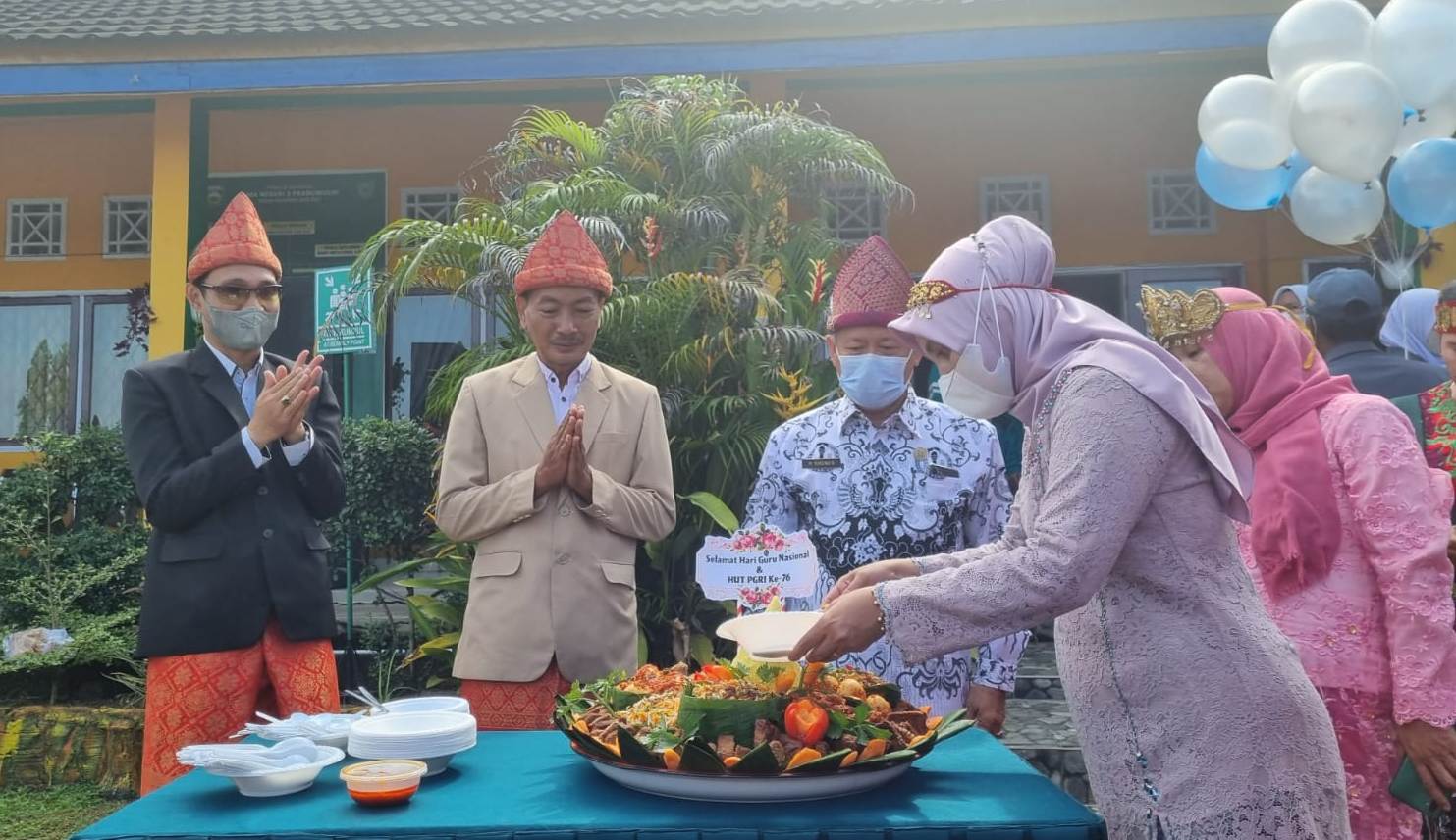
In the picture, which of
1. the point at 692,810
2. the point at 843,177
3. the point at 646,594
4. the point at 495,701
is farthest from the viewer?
the point at 843,177

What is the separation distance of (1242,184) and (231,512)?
19.4 ft

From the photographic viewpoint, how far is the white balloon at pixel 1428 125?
589cm

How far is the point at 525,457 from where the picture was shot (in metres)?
3.19

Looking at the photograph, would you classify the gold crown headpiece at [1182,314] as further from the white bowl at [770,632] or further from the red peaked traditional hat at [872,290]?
the white bowl at [770,632]

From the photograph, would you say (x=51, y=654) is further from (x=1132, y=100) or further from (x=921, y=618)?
(x=1132, y=100)

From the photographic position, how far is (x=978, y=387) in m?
2.07

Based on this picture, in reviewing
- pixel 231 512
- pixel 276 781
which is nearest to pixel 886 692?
pixel 276 781

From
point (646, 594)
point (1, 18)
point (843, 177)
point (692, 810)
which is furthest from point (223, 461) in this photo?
point (1, 18)

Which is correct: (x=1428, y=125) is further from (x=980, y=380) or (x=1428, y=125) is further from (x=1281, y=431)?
(x=980, y=380)

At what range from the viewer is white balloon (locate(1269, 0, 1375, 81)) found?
5.82 m

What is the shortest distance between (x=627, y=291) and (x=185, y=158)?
184 inches

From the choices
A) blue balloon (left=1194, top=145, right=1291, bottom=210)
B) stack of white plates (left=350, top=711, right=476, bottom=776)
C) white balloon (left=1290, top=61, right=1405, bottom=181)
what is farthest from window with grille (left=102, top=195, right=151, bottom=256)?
stack of white plates (left=350, top=711, right=476, bottom=776)

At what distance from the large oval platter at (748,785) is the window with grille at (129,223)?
945cm

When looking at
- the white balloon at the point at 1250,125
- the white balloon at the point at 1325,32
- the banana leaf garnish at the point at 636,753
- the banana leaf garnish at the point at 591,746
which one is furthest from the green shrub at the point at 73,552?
the white balloon at the point at 1325,32
